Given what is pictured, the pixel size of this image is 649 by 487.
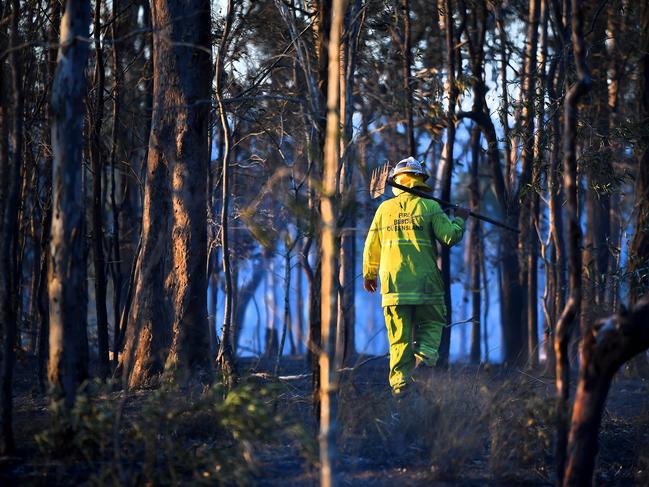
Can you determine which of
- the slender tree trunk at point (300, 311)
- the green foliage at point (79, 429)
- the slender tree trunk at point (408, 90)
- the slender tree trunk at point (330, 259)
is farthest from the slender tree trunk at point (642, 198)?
the green foliage at point (79, 429)

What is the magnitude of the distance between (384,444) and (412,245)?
2.05 meters

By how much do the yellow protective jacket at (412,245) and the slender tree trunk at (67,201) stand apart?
3155 millimetres

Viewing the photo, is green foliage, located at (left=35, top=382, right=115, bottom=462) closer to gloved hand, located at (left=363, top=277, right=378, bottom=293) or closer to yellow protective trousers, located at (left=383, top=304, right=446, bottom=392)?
yellow protective trousers, located at (left=383, top=304, right=446, bottom=392)

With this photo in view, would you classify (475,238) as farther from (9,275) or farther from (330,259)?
(330,259)

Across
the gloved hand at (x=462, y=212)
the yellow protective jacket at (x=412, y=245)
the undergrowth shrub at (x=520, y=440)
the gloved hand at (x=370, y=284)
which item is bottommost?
the undergrowth shrub at (x=520, y=440)

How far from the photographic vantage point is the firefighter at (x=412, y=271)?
24.9 feet

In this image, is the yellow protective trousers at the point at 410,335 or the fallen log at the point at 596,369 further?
the yellow protective trousers at the point at 410,335

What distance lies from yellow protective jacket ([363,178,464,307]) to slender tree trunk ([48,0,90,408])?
315cm

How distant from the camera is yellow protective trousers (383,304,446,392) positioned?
24.7 ft

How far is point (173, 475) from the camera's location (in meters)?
4.59

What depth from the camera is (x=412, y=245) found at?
7.75m

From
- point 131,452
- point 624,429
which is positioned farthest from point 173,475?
point 624,429

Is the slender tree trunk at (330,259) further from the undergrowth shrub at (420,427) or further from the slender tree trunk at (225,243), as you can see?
the slender tree trunk at (225,243)

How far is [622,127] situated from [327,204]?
5848mm
